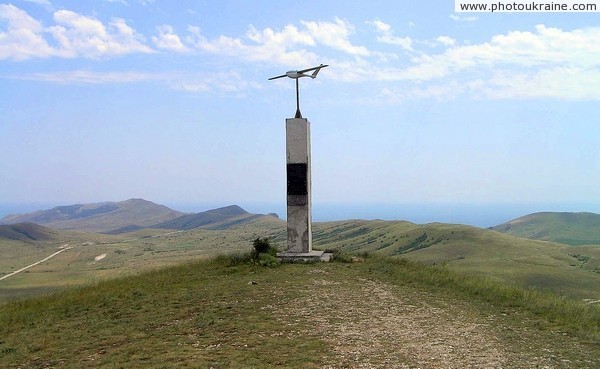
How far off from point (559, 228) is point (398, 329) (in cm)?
18168

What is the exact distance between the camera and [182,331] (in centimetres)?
1202

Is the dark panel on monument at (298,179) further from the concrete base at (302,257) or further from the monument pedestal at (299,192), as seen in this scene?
the concrete base at (302,257)

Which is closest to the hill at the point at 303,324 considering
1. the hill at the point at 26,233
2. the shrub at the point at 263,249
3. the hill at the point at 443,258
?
the shrub at the point at 263,249

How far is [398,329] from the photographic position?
39.1 feet

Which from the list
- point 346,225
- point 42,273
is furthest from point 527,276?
point 346,225

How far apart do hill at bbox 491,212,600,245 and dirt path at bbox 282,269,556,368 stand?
152716mm

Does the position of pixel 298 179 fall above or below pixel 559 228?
above


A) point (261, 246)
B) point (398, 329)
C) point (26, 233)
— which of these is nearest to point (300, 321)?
point (398, 329)

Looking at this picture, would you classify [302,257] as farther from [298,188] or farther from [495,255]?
[495,255]

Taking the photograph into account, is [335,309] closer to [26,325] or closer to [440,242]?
[26,325]

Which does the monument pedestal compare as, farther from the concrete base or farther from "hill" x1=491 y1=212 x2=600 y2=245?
"hill" x1=491 y1=212 x2=600 y2=245

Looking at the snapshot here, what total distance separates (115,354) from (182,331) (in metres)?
1.82

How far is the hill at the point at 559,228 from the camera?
15612 cm

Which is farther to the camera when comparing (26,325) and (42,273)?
(42,273)
